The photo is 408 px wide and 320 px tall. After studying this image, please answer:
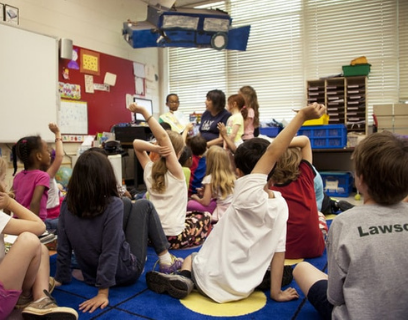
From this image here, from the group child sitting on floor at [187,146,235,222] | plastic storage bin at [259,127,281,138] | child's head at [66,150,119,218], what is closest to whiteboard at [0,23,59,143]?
child sitting on floor at [187,146,235,222]

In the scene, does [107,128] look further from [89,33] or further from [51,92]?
[89,33]

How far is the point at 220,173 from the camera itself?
8.47ft

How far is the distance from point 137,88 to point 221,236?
4.65 metres

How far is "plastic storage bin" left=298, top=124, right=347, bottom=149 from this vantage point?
4.38 metres

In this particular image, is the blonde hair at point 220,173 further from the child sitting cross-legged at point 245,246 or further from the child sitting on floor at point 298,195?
the child sitting cross-legged at point 245,246

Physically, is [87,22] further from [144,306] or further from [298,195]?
[144,306]

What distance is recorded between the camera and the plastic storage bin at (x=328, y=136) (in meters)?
4.38

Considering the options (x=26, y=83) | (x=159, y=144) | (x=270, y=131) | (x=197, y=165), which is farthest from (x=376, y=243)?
(x=26, y=83)

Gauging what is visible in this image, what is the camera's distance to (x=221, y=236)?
1.40 metres

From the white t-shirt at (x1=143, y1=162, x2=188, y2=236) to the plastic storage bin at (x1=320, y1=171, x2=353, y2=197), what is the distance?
2.97m

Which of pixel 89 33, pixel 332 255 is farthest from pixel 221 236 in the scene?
pixel 89 33

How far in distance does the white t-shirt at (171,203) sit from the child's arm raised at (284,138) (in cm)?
84

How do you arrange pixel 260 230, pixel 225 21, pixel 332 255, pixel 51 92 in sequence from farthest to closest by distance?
pixel 225 21
pixel 51 92
pixel 260 230
pixel 332 255

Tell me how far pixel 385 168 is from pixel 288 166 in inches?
38.7
